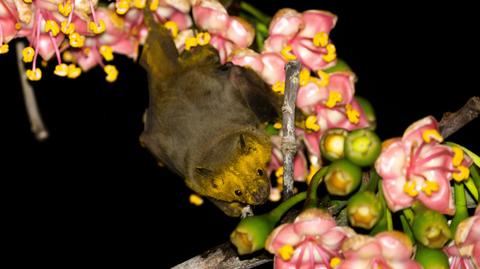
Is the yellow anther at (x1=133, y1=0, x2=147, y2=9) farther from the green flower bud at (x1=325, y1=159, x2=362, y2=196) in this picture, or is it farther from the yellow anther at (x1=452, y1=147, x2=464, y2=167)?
the yellow anther at (x1=452, y1=147, x2=464, y2=167)

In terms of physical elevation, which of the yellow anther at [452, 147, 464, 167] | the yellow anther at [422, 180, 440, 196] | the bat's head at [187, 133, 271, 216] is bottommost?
the bat's head at [187, 133, 271, 216]

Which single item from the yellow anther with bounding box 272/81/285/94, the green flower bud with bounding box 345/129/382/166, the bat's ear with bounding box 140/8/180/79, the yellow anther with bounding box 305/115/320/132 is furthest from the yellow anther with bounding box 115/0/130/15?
the green flower bud with bounding box 345/129/382/166

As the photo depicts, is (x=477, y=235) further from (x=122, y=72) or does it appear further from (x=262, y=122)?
(x=122, y=72)

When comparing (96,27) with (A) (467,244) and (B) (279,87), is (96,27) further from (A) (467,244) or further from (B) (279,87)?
(A) (467,244)

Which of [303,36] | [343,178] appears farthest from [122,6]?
[343,178]

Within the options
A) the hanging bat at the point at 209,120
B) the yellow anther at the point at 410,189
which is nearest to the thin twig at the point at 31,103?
the hanging bat at the point at 209,120

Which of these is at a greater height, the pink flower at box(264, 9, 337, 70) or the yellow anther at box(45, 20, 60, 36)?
the pink flower at box(264, 9, 337, 70)

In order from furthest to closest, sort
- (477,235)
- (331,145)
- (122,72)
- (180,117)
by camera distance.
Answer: (122,72) → (180,117) → (331,145) → (477,235)

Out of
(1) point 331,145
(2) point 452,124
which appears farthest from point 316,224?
(2) point 452,124
